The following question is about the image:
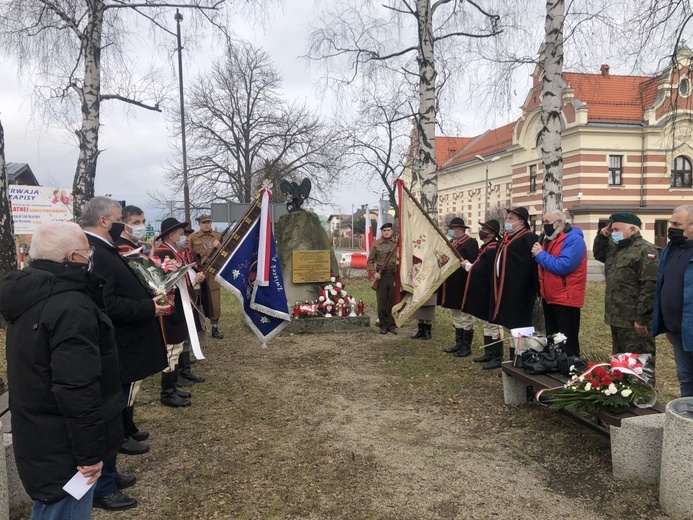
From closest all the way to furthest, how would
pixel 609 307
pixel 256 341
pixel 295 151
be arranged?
pixel 609 307
pixel 256 341
pixel 295 151

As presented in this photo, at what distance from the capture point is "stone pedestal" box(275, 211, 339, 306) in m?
9.26

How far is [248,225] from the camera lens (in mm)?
6652

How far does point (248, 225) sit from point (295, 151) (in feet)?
67.9

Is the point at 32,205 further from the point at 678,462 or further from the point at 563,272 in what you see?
the point at 678,462

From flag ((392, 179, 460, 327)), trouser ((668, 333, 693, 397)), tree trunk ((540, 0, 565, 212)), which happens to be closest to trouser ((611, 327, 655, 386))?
trouser ((668, 333, 693, 397))

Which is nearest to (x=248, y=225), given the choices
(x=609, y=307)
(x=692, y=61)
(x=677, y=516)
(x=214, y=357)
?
(x=214, y=357)

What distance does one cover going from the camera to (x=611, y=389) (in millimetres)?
3613

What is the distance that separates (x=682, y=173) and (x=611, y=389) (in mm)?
35986

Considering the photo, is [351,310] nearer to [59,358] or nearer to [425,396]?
[425,396]

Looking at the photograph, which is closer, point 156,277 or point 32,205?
point 156,277

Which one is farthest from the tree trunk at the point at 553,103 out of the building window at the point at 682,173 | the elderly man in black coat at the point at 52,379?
the building window at the point at 682,173

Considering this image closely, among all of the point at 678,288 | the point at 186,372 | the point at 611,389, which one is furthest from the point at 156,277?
the point at 678,288

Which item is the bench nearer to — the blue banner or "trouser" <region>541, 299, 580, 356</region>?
"trouser" <region>541, 299, 580, 356</region>

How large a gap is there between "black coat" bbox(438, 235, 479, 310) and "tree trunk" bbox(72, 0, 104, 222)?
7422 millimetres
